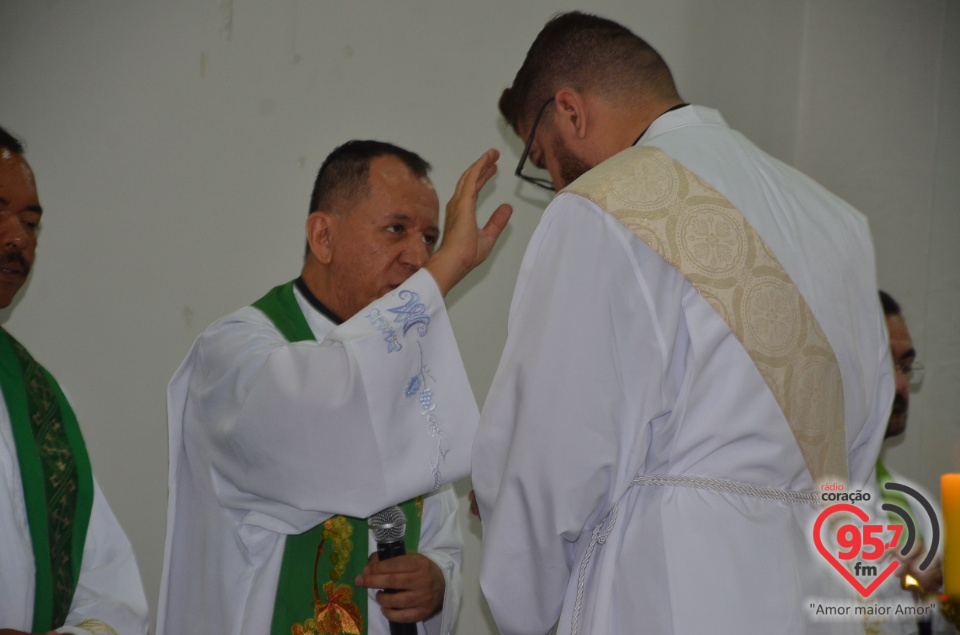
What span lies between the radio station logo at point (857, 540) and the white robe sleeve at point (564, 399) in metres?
0.47

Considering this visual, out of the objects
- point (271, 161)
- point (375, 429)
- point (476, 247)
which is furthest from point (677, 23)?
point (375, 429)

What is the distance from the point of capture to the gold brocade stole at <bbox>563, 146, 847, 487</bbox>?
207 cm

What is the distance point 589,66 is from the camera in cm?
255

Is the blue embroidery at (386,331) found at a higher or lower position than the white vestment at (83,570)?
higher

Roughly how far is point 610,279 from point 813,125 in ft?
10.4

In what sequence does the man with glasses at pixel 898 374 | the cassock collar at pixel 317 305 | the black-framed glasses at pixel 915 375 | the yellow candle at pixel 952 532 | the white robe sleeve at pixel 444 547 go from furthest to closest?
the black-framed glasses at pixel 915 375, the man with glasses at pixel 898 374, the cassock collar at pixel 317 305, the white robe sleeve at pixel 444 547, the yellow candle at pixel 952 532

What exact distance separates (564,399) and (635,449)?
177mm

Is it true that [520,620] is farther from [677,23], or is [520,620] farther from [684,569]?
[677,23]

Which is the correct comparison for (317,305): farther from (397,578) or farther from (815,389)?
(815,389)

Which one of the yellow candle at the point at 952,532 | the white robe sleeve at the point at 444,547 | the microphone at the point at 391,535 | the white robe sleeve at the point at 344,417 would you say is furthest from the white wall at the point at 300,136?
the yellow candle at the point at 952,532

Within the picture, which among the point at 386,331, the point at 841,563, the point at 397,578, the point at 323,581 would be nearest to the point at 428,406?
the point at 386,331

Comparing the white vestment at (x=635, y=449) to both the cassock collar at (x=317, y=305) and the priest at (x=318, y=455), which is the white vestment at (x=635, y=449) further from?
the cassock collar at (x=317, y=305)

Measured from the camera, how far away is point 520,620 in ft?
7.08

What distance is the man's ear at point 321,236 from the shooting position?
3.08 m
